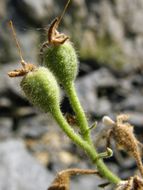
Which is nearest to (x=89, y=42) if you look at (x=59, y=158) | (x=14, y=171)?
(x=59, y=158)

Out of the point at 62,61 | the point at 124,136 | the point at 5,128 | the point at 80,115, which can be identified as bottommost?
the point at 5,128

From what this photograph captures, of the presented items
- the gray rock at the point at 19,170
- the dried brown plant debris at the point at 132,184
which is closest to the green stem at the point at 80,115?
the dried brown plant debris at the point at 132,184

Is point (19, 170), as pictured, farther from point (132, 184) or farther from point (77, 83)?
point (132, 184)

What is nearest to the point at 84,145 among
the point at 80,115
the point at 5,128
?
the point at 80,115

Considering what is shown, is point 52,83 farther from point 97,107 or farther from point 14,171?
point 97,107

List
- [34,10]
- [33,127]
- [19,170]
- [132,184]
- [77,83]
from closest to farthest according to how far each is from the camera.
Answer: [132,184] < [19,170] < [33,127] < [77,83] < [34,10]

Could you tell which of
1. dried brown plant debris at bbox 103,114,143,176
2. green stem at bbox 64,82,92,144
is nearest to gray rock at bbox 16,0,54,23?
dried brown plant debris at bbox 103,114,143,176
